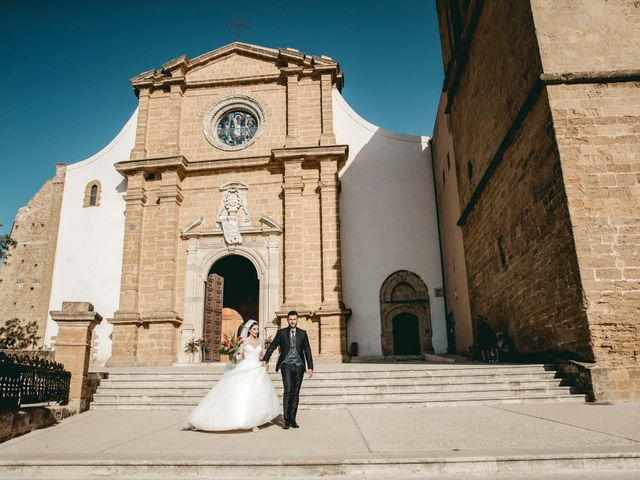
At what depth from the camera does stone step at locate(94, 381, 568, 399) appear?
7873 mm

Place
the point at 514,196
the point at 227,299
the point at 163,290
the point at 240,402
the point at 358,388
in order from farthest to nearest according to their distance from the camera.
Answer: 1. the point at 227,299
2. the point at 163,290
3. the point at 514,196
4. the point at 358,388
5. the point at 240,402

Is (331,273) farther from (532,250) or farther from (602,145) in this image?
(602,145)

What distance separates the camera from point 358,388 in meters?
→ 8.31

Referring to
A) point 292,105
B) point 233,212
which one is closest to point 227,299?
point 233,212

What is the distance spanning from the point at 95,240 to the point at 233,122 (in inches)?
265

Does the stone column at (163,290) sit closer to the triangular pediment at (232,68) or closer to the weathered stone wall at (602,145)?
the triangular pediment at (232,68)

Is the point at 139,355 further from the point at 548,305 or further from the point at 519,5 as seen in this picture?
the point at 519,5

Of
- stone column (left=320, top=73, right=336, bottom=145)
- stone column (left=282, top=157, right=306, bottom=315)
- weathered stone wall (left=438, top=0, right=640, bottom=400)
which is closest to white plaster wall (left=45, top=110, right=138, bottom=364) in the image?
stone column (left=282, top=157, right=306, bottom=315)

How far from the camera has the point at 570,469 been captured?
3.80 m

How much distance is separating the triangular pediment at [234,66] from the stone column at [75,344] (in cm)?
1236

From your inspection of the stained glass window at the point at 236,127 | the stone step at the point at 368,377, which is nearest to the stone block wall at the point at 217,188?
the stained glass window at the point at 236,127

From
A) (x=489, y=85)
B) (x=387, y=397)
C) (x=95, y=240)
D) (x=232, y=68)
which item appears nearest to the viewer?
(x=387, y=397)

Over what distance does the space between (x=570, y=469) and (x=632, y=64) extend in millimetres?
7696

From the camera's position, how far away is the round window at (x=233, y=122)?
58.8 ft
